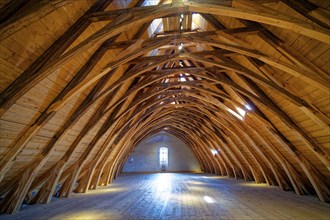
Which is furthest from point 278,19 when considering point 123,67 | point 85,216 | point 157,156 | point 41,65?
point 157,156

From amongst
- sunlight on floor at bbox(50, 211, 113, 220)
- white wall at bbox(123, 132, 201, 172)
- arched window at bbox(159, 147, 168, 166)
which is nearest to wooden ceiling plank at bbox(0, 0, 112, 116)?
sunlight on floor at bbox(50, 211, 113, 220)

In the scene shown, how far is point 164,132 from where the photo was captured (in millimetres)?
25906

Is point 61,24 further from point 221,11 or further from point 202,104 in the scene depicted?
point 202,104

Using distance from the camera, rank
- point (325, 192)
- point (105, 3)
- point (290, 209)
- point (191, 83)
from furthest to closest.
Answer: point (191, 83)
point (325, 192)
point (290, 209)
point (105, 3)

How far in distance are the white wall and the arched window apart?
1.23ft

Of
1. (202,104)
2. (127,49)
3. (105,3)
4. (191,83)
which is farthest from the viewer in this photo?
(202,104)

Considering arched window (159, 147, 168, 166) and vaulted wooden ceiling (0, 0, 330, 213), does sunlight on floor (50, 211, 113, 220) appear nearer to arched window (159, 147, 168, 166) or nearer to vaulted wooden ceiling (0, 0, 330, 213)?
vaulted wooden ceiling (0, 0, 330, 213)

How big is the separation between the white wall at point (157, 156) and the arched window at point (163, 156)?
0.37m

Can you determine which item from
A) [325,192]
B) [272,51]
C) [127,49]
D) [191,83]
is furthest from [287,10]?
[325,192]

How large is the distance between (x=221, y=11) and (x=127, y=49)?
2.40 meters

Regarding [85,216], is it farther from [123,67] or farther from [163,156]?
[163,156]

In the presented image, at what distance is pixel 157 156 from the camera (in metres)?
25.4

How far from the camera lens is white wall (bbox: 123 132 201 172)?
25.0 metres

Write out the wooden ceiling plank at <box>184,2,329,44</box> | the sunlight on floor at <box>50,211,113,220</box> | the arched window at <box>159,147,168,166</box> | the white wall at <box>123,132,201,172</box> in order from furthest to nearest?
the arched window at <box>159,147,168,166</box>, the white wall at <box>123,132,201,172</box>, the sunlight on floor at <box>50,211,113,220</box>, the wooden ceiling plank at <box>184,2,329,44</box>
